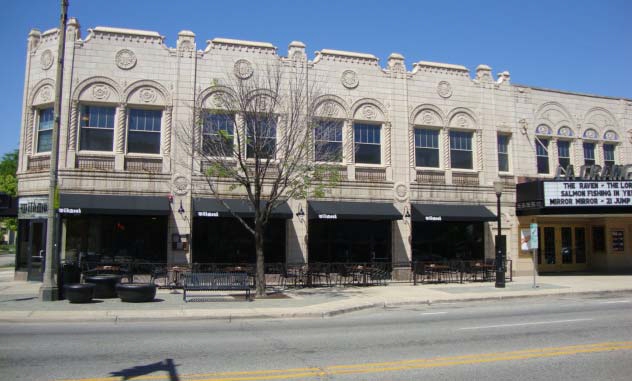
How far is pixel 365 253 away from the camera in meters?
23.6

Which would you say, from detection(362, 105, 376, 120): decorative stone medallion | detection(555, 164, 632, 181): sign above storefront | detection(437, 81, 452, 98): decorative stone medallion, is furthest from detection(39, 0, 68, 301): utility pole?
detection(555, 164, 632, 181): sign above storefront

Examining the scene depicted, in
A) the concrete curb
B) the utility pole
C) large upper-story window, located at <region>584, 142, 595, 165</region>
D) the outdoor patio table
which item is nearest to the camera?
the concrete curb

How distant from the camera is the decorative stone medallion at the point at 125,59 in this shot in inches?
847

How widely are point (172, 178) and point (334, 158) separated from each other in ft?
22.8

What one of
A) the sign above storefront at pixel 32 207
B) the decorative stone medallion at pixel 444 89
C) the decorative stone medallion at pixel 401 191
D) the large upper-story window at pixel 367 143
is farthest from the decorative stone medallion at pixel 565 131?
the sign above storefront at pixel 32 207

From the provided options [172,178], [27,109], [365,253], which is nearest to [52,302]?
[172,178]

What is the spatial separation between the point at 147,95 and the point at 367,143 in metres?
10.3

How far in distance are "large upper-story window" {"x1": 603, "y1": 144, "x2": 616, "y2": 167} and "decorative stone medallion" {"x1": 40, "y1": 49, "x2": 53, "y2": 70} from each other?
28837mm

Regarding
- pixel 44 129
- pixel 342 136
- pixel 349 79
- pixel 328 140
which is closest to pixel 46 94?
pixel 44 129

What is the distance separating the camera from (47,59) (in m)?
21.5

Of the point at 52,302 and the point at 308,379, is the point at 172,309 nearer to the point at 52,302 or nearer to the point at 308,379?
the point at 52,302

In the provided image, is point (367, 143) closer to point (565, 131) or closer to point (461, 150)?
point (461, 150)

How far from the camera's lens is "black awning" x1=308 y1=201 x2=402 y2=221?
21703mm

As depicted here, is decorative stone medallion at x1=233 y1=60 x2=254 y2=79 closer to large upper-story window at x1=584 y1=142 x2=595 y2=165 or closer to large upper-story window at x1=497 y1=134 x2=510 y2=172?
large upper-story window at x1=497 y1=134 x2=510 y2=172
